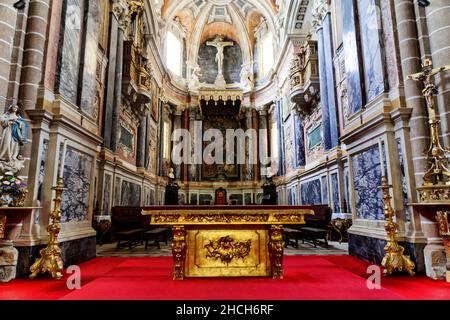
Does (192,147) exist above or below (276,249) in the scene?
above

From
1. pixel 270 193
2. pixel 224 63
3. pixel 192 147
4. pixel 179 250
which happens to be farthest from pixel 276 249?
pixel 224 63

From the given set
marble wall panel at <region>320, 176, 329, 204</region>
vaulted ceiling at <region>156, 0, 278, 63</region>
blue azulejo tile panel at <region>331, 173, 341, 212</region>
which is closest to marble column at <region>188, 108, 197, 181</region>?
vaulted ceiling at <region>156, 0, 278, 63</region>

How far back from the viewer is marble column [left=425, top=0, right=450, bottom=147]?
3.99 metres

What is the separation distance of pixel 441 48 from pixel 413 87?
0.63 m

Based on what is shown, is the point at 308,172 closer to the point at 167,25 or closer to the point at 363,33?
the point at 363,33

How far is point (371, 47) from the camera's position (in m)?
5.30

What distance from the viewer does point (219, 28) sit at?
65.3ft

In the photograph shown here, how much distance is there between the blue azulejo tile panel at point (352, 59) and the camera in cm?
578

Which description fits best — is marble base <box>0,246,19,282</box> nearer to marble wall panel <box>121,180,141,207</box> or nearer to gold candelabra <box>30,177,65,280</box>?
gold candelabra <box>30,177,65,280</box>

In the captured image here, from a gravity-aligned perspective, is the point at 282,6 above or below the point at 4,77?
above

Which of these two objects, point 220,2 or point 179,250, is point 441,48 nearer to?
point 179,250

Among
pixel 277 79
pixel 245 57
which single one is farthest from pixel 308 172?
pixel 245 57

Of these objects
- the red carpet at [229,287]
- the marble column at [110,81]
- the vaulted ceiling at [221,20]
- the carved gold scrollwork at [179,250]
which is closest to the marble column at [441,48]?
the red carpet at [229,287]

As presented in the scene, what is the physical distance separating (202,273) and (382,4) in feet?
17.7
